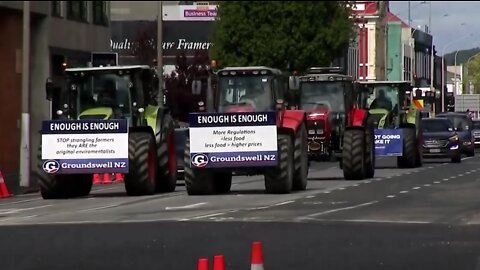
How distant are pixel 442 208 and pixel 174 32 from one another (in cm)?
5322

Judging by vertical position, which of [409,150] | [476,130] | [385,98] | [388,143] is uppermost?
[385,98]

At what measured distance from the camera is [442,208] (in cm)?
2348

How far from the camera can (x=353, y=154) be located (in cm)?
3434

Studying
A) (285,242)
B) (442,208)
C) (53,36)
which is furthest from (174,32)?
(285,242)

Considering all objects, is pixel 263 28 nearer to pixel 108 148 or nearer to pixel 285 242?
pixel 108 148

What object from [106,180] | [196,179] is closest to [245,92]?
[196,179]

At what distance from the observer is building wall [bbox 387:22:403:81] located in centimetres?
7131

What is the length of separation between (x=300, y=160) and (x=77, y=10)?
18.0 m

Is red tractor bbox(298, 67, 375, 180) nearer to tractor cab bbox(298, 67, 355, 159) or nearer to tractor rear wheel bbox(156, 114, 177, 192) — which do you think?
tractor cab bbox(298, 67, 355, 159)

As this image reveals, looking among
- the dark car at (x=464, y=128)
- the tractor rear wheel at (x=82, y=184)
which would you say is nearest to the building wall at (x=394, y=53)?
the dark car at (x=464, y=128)

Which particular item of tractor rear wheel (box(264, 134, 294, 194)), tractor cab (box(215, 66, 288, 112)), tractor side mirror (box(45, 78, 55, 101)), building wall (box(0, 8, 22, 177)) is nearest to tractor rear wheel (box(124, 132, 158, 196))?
tractor cab (box(215, 66, 288, 112))

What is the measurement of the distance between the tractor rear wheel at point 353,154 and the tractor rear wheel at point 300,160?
4.52 meters

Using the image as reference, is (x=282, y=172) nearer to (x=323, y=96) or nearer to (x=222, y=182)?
(x=222, y=182)

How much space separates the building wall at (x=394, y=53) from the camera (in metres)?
71.3
